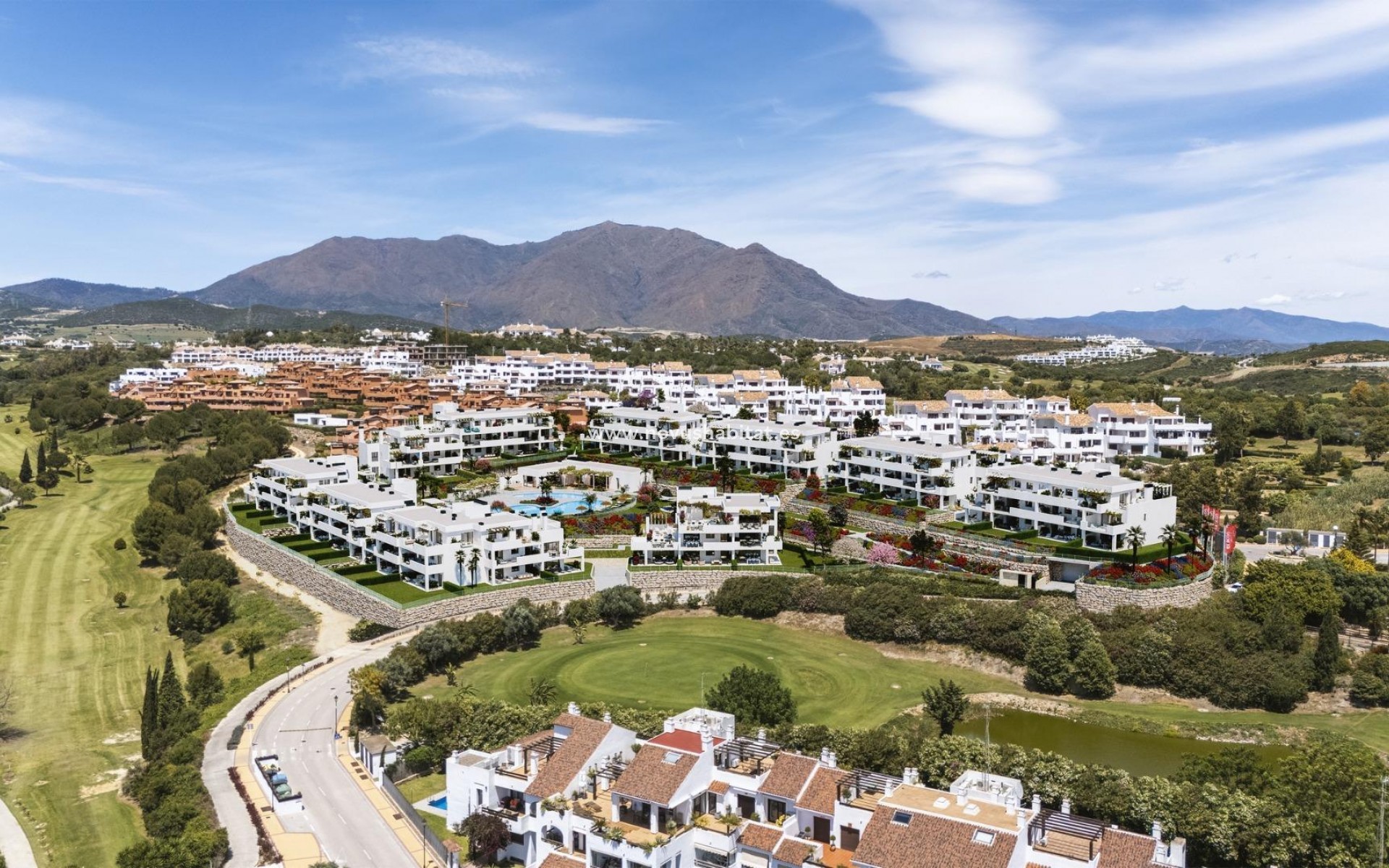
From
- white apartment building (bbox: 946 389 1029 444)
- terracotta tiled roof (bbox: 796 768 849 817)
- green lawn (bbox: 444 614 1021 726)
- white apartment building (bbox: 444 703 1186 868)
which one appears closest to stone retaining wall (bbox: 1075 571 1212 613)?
green lawn (bbox: 444 614 1021 726)

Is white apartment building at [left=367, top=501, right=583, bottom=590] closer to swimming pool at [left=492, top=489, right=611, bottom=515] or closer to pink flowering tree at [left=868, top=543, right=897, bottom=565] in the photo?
swimming pool at [left=492, top=489, right=611, bottom=515]

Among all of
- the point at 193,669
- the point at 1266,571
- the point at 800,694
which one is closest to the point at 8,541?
the point at 193,669

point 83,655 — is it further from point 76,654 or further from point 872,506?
point 872,506

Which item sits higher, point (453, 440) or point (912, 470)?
point (912, 470)

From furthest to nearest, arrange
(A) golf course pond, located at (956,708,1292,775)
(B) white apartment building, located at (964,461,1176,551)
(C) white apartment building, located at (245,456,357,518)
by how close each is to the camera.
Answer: (C) white apartment building, located at (245,456,357,518), (B) white apartment building, located at (964,461,1176,551), (A) golf course pond, located at (956,708,1292,775)

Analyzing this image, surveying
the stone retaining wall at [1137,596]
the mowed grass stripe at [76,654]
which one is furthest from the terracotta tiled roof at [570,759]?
the stone retaining wall at [1137,596]

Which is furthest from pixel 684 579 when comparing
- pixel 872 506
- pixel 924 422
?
pixel 924 422
